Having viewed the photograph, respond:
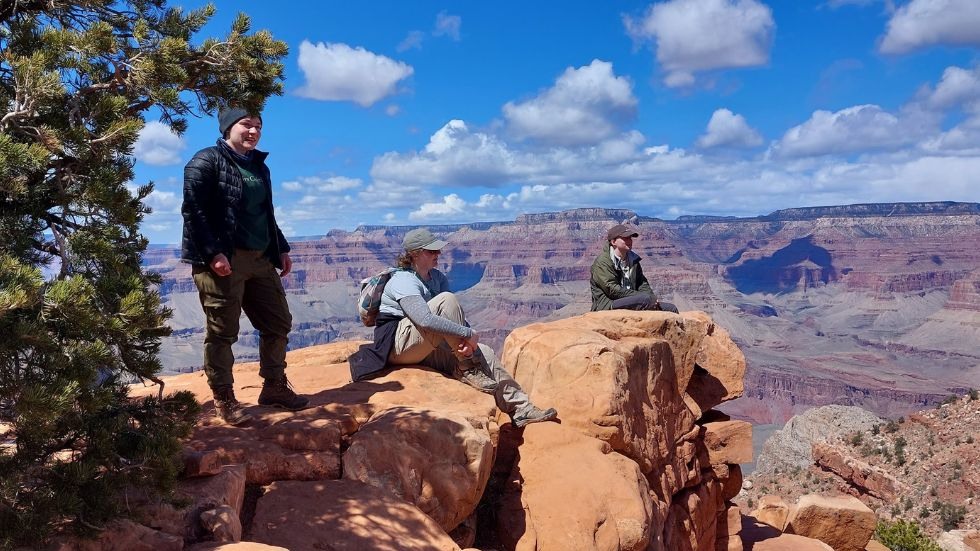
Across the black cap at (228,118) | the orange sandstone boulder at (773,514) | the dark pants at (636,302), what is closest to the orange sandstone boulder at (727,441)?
the dark pants at (636,302)

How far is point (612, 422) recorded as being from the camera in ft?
21.6

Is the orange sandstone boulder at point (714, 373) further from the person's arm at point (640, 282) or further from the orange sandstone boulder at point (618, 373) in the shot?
the orange sandstone boulder at point (618, 373)

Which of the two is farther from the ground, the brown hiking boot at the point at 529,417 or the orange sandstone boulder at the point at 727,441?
the brown hiking boot at the point at 529,417

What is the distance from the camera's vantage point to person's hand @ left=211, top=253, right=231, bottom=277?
4.70m

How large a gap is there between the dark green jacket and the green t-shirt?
5.66 metres

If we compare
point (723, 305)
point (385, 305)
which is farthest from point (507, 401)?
point (723, 305)

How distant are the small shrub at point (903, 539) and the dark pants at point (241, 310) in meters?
16.9

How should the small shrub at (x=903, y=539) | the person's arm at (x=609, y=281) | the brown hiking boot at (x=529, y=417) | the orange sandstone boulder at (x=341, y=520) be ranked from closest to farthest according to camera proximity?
the orange sandstone boulder at (x=341, y=520)
the brown hiking boot at (x=529, y=417)
the person's arm at (x=609, y=281)
the small shrub at (x=903, y=539)

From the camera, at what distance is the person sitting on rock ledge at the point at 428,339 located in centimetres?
608

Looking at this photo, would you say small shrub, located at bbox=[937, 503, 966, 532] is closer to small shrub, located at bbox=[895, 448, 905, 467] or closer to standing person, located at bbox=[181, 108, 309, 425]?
small shrub, located at bbox=[895, 448, 905, 467]

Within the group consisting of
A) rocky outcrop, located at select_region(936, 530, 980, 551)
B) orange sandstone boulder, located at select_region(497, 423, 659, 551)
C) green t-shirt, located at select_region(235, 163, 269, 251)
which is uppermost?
green t-shirt, located at select_region(235, 163, 269, 251)

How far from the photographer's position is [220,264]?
4.69 m

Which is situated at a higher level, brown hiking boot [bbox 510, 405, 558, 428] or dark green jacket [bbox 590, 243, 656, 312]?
dark green jacket [bbox 590, 243, 656, 312]

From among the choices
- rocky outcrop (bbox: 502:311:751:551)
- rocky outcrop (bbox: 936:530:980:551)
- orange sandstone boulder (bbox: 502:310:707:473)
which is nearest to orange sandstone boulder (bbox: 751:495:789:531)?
rocky outcrop (bbox: 502:311:751:551)
